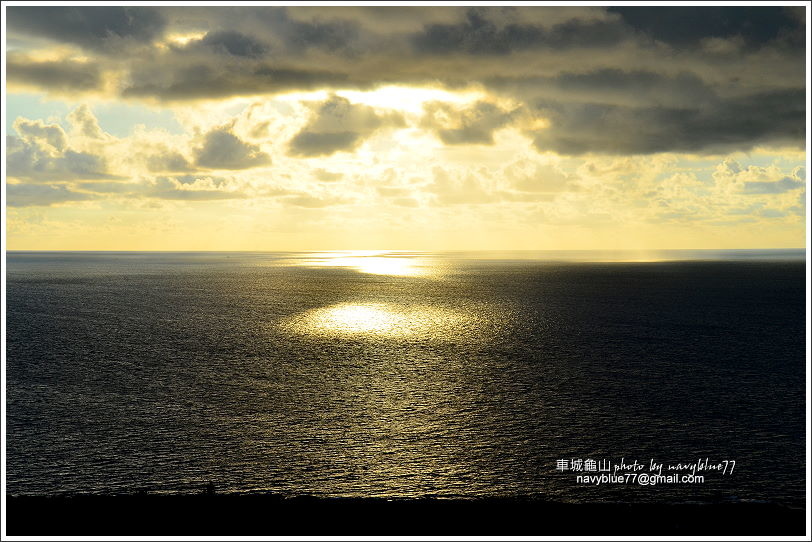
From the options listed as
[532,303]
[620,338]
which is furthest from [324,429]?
[532,303]

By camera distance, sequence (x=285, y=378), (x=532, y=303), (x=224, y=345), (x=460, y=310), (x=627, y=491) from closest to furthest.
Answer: (x=627, y=491) < (x=285, y=378) < (x=224, y=345) < (x=460, y=310) < (x=532, y=303)

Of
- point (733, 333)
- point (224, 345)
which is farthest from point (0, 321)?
point (733, 333)

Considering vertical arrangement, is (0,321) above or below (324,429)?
above

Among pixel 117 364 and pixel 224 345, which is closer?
pixel 117 364

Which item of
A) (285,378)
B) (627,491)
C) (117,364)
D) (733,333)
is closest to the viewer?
(627,491)

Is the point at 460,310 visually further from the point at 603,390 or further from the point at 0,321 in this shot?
the point at 0,321

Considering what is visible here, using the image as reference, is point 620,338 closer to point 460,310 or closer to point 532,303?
point 460,310
